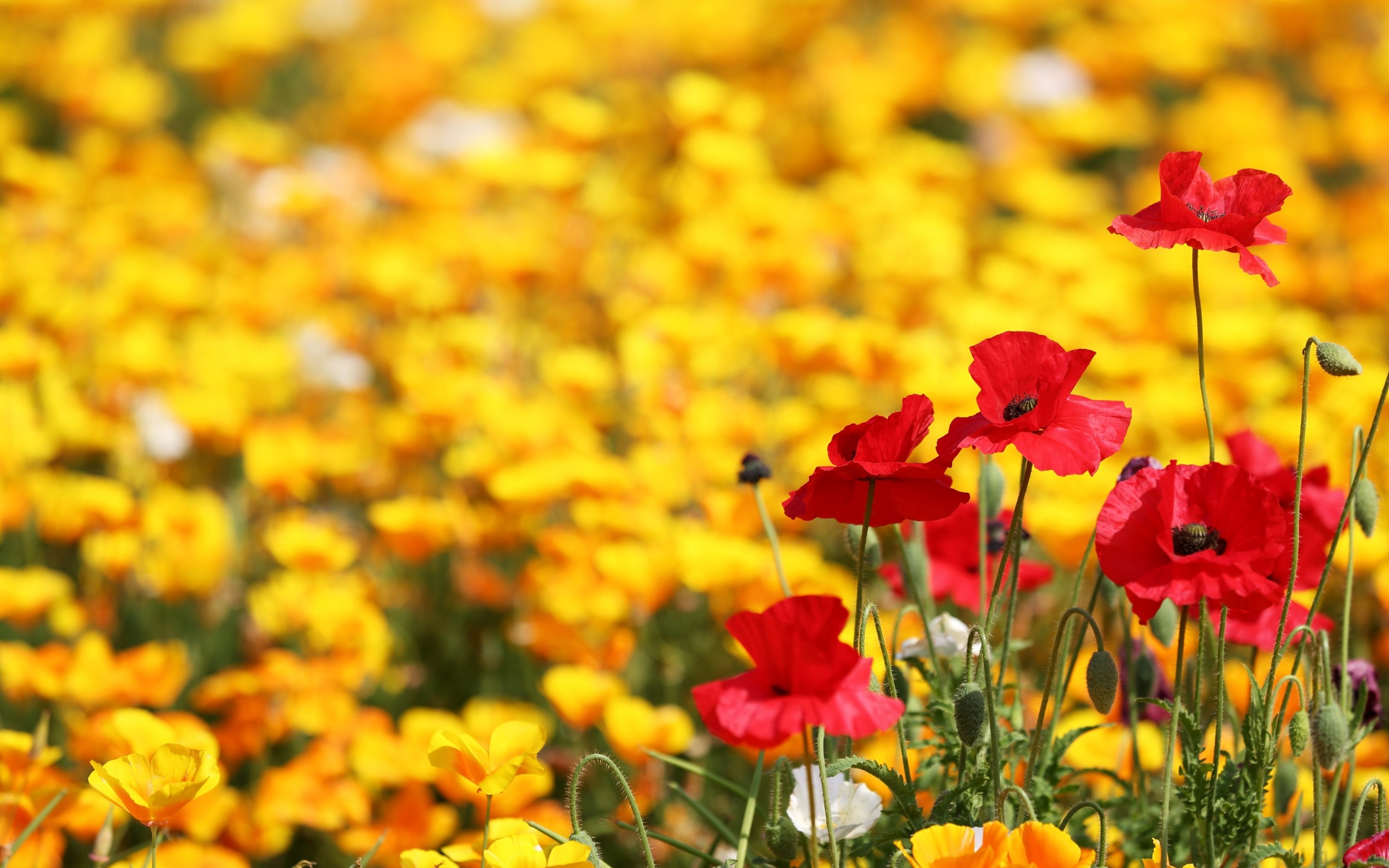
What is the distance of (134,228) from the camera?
167 inches

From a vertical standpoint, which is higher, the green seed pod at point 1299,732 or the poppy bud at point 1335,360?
the poppy bud at point 1335,360

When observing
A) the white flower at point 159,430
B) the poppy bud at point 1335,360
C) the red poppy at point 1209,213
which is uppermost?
the red poppy at point 1209,213

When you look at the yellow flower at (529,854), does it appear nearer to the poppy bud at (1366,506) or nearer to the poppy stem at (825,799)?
the poppy stem at (825,799)

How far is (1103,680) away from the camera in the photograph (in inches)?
54.4

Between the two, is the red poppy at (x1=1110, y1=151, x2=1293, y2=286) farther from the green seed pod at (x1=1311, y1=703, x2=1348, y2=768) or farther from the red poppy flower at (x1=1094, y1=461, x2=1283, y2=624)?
the green seed pod at (x1=1311, y1=703, x2=1348, y2=768)

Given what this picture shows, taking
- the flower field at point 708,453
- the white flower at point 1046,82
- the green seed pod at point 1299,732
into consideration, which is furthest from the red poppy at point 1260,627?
the white flower at point 1046,82

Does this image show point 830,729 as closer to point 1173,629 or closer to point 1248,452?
point 1173,629

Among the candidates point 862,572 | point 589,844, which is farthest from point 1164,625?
point 589,844

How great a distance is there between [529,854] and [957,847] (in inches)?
16.2

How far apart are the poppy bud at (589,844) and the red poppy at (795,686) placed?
0.70ft

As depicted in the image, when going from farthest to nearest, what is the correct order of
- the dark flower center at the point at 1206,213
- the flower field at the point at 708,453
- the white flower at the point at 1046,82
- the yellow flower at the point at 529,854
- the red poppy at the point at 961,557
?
the white flower at the point at 1046,82
the red poppy at the point at 961,557
the dark flower center at the point at 1206,213
the flower field at the point at 708,453
the yellow flower at the point at 529,854

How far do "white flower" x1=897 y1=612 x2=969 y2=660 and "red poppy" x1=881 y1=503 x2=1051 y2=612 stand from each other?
122mm

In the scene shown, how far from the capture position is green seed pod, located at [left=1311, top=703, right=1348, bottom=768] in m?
1.32

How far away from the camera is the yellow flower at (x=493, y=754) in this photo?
4.54ft
